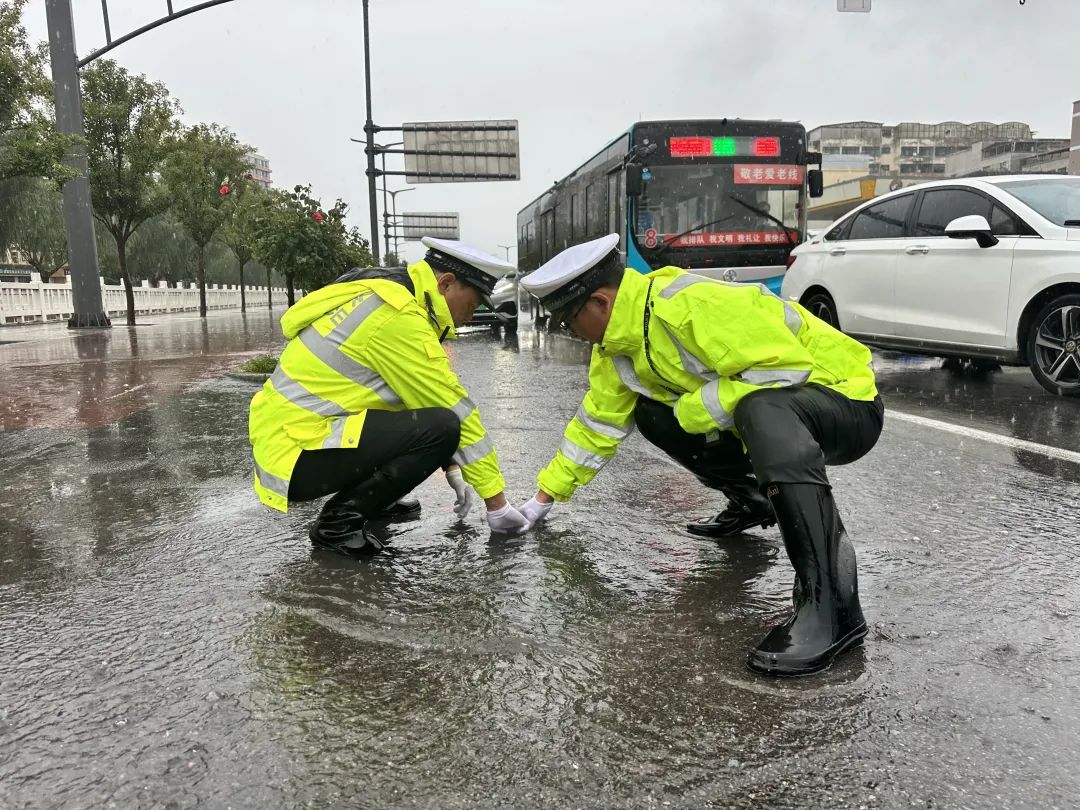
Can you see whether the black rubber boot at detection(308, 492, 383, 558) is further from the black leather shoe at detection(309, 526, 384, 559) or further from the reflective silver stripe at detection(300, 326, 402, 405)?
the reflective silver stripe at detection(300, 326, 402, 405)

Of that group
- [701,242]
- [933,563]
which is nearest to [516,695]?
[933,563]

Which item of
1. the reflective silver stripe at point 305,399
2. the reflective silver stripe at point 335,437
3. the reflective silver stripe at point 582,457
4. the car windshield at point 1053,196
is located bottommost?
the reflective silver stripe at point 582,457

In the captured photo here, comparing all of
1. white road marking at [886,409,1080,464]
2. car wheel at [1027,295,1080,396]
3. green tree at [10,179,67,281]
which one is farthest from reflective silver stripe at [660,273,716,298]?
green tree at [10,179,67,281]

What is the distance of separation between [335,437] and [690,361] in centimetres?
127

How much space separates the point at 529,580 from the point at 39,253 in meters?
53.8

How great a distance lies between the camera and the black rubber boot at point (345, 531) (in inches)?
120

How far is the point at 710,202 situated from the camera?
12.0 metres

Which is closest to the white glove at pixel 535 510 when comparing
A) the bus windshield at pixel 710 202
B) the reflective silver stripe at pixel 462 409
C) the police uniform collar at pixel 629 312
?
the reflective silver stripe at pixel 462 409

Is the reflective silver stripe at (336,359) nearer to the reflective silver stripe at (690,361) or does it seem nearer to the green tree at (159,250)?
the reflective silver stripe at (690,361)

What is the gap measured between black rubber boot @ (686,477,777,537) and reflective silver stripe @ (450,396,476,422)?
1.00 meters

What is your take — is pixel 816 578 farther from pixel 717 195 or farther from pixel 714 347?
pixel 717 195

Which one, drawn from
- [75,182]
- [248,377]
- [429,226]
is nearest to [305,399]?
[248,377]

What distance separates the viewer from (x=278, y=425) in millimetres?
2967

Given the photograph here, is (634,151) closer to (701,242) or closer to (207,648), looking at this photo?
(701,242)
